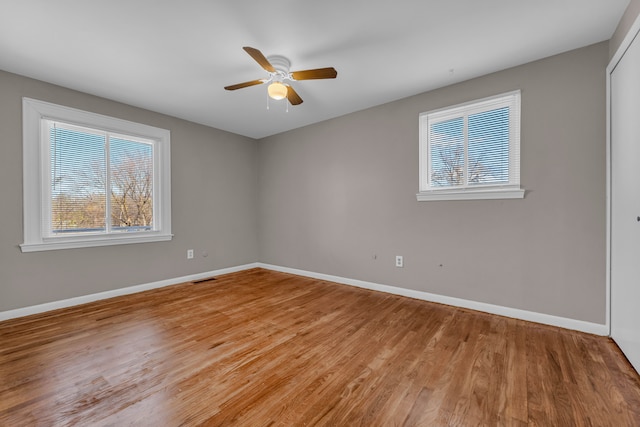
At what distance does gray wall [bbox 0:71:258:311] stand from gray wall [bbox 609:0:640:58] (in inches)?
184

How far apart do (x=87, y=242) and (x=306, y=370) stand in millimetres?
3080

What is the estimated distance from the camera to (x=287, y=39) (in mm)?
2205

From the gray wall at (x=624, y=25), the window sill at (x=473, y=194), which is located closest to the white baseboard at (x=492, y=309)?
the window sill at (x=473, y=194)

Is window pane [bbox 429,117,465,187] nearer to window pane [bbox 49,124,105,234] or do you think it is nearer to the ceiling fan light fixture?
the ceiling fan light fixture

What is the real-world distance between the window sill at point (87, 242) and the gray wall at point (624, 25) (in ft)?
16.5

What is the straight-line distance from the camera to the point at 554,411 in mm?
1419

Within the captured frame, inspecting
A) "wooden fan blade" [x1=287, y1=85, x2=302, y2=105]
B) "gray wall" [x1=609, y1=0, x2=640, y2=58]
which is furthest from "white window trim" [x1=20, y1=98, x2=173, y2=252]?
"gray wall" [x1=609, y1=0, x2=640, y2=58]

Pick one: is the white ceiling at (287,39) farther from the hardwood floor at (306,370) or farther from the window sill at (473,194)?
the hardwood floor at (306,370)

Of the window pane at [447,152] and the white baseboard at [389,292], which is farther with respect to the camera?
the window pane at [447,152]

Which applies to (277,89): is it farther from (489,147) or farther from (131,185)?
(131,185)

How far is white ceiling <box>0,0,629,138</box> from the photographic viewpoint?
73.9 inches

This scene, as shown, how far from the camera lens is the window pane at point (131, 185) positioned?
3459 millimetres

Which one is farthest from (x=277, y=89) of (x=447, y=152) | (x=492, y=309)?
(x=492, y=309)

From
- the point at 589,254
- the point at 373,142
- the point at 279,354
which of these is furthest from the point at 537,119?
the point at 279,354
